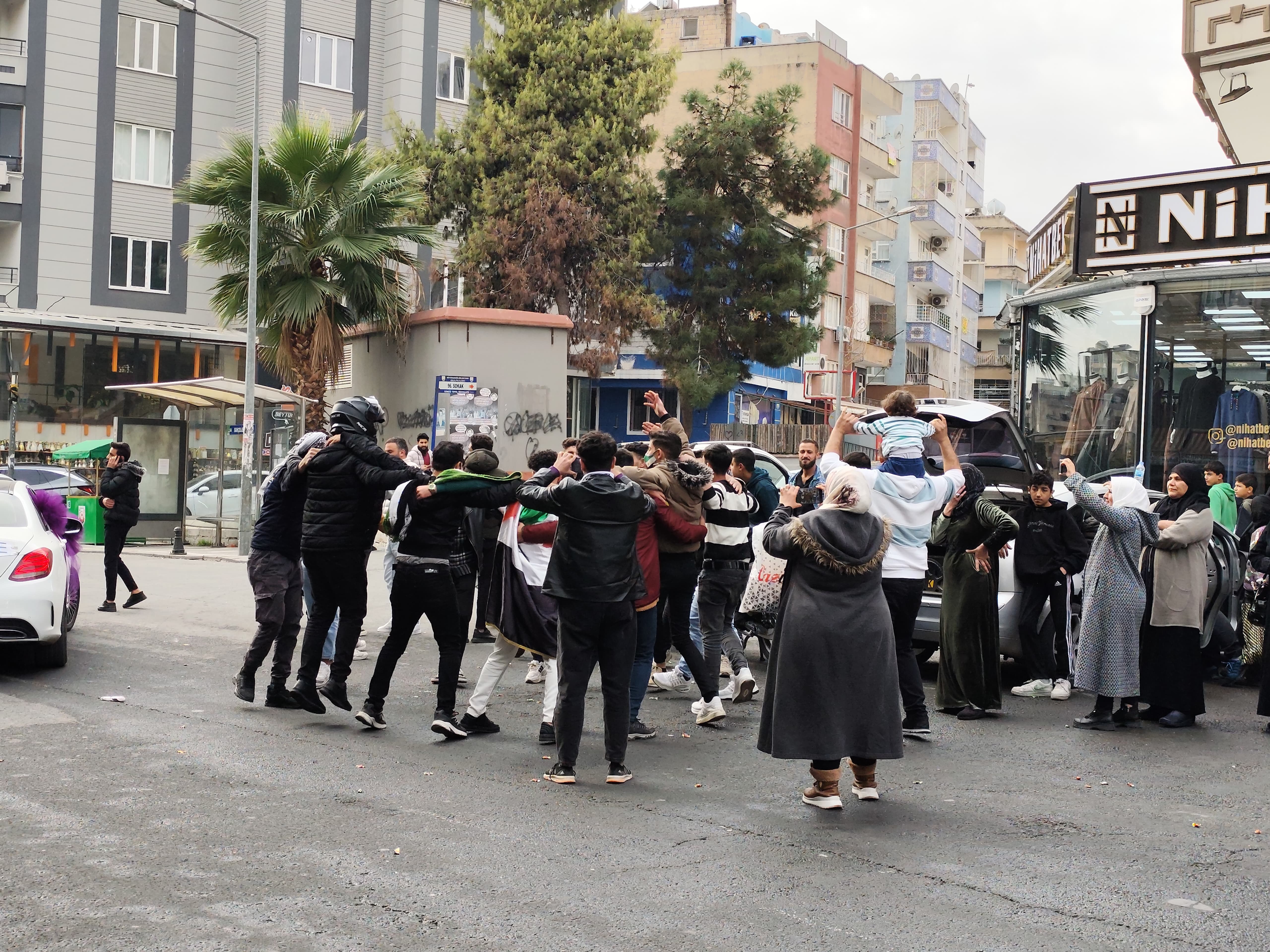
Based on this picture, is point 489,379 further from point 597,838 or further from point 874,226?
point 874,226

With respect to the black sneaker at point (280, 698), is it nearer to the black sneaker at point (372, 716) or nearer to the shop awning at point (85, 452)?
the black sneaker at point (372, 716)

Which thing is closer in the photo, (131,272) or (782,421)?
(131,272)

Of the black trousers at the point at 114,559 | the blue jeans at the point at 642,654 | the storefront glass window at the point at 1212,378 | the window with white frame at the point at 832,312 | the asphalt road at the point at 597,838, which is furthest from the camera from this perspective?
the window with white frame at the point at 832,312

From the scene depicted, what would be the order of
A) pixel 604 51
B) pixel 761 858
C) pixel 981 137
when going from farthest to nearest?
pixel 981 137
pixel 604 51
pixel 761 858

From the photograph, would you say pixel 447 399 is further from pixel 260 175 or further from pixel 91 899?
pixel 91 899

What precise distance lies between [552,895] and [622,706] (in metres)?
2.28

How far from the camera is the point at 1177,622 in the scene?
30.0ft

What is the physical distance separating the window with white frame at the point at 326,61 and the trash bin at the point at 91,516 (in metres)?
16.3

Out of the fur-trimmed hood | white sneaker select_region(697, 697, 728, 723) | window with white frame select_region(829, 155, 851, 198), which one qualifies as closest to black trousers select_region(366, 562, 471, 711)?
white sneaker select_region(697, 697, 728, 723)

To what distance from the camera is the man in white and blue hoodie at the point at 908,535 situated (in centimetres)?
813

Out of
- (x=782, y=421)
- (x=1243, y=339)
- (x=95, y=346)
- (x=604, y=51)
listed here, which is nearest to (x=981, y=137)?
(x=782, y=421)

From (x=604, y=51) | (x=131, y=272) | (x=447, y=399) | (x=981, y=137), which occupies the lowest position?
(x=447, y=399)

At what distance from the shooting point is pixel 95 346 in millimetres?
33656

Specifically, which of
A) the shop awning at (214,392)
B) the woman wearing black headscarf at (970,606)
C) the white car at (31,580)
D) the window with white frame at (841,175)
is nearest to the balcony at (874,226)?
the window with white frame at (841,175)
